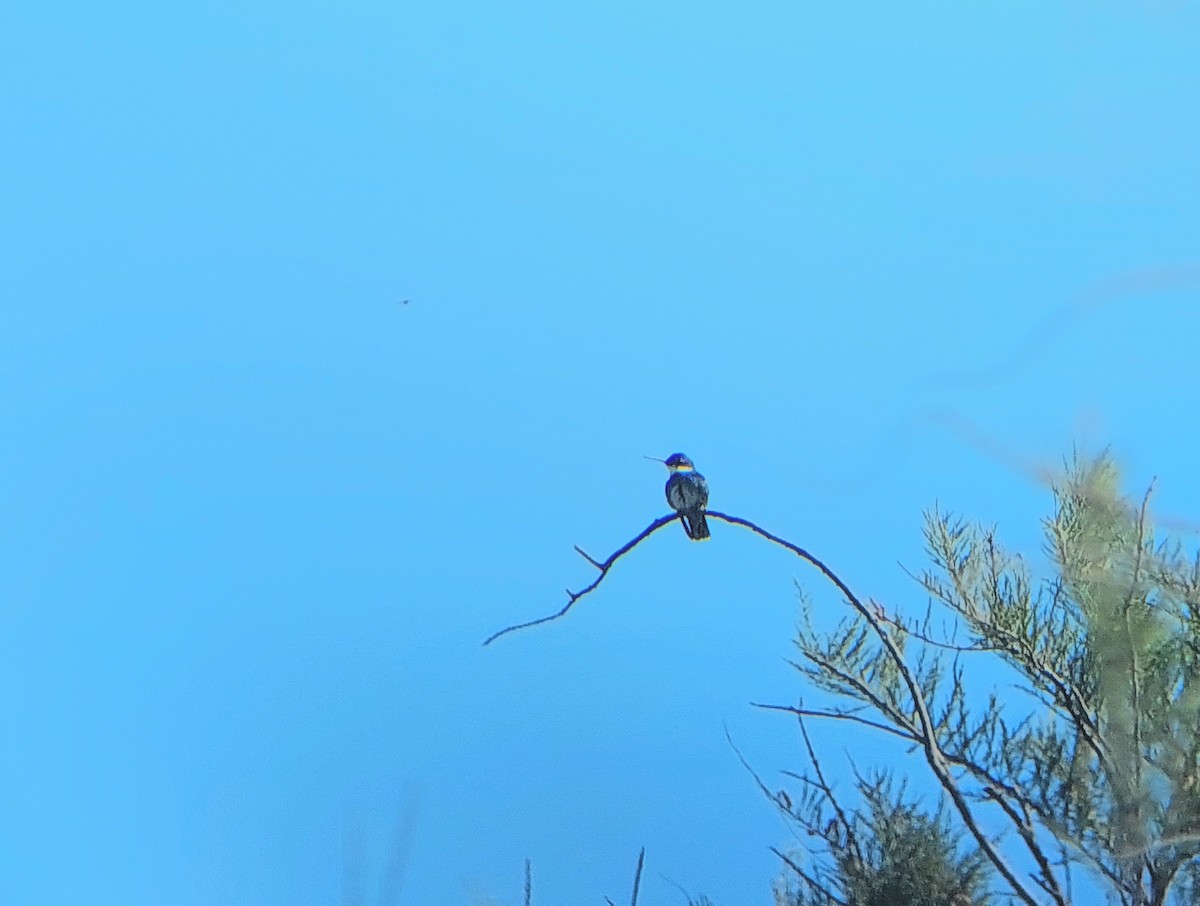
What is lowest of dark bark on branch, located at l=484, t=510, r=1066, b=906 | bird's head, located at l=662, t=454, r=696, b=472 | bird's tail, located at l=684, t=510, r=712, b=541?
dark bark on branch, located at l=484, t=510, r=1066, b=906

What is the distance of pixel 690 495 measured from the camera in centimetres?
307

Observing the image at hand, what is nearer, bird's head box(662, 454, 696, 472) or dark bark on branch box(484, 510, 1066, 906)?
dark bark on branch box(484, 510, 1066, 906)

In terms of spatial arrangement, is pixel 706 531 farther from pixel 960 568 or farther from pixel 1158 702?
pixel 1158 702

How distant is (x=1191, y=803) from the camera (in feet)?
10.4

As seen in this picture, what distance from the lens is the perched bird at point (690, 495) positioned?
2.98 metres

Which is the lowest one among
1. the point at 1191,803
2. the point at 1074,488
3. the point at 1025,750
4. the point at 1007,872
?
the point at 1007,872

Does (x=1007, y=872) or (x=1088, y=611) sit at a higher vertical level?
(x=1088, y=611)

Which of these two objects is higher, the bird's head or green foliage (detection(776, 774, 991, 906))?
the bird's head

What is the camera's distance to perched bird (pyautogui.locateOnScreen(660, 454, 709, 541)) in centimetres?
298

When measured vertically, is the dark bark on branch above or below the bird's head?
below

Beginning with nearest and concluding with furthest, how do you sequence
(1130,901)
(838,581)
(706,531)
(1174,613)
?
1. (838,581)
2. (706,531)
3. (1130,901)
4. (1174,613)

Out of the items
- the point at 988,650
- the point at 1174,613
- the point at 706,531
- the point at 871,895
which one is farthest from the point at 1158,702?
the point at 706,531

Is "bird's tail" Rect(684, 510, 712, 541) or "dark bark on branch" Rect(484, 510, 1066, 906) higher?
"bird's tail" Rect(684, 510, 712, 541)

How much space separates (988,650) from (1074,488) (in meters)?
0.56
